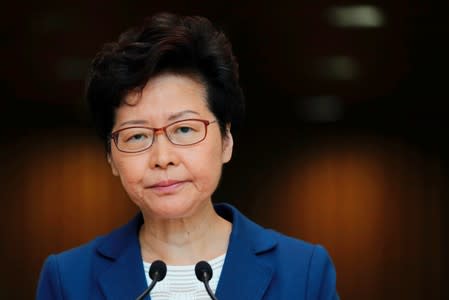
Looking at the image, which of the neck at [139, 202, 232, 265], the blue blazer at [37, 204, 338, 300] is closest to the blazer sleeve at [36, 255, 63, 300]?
the blue blazer at [37, 204, 338, 300]

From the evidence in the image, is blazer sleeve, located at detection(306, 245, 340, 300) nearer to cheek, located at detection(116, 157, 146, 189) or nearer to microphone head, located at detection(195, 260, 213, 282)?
microphone head, located at detection(195, 260, 213, 282)

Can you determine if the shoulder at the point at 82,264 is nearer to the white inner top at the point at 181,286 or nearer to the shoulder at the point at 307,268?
the white inner top at the point at 181,286

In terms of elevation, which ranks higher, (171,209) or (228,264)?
(171,209)

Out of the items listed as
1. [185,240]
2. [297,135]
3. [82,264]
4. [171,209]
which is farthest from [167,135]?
[297,135]

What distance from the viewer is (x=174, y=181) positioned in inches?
72.1

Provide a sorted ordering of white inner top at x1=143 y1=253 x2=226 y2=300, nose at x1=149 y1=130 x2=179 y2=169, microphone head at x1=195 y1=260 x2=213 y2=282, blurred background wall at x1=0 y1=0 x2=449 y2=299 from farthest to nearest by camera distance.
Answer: blurred background wall at x1=0 y1=0 x2=449 y2=299 → white inner top at x1=143 y1=253 x2=226 y2=300 → nose at x1=149 y1=130 x2=179 y2=169 → microphone head at x1=195 y1=260 x2=213 y2=282

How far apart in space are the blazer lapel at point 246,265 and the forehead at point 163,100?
1.01 feet

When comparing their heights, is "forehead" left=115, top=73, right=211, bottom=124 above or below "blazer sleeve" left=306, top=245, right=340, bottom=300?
above

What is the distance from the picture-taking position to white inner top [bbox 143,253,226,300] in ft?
6.27

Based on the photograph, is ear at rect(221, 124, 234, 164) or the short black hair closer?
the short black hair

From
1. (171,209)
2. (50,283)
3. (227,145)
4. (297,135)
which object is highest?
(227,145)

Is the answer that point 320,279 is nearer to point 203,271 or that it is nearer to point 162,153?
point 203,271

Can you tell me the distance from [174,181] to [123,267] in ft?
0.86

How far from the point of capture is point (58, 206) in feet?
17.5
